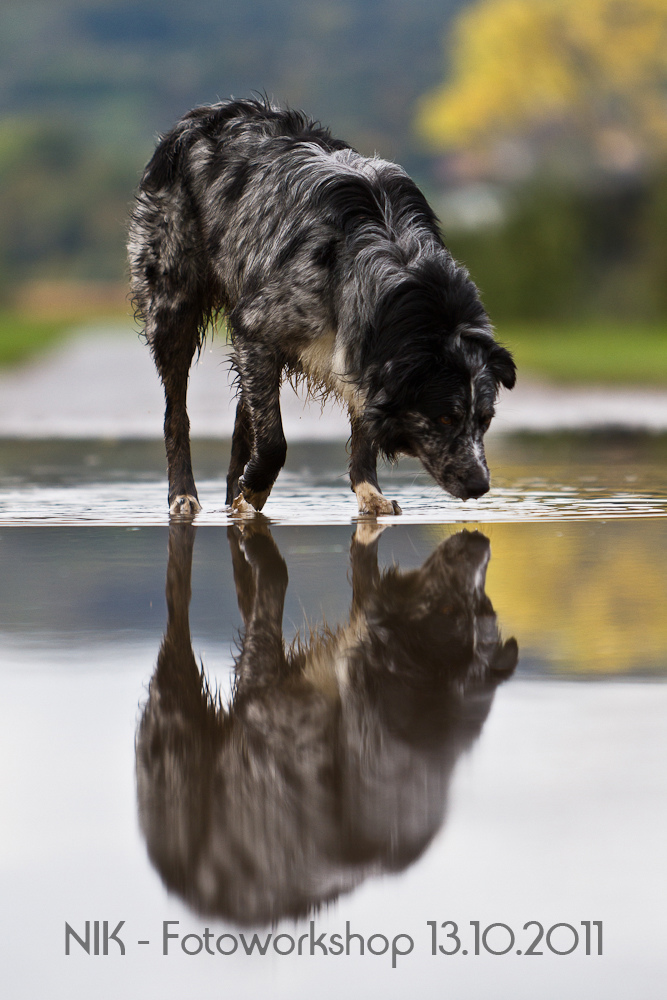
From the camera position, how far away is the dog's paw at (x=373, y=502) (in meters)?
7.24

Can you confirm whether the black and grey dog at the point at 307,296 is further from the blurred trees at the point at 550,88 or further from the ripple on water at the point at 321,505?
the blurred trees at the point at 550,88

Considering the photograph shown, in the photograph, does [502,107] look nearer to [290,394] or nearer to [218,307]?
→ [290,394]

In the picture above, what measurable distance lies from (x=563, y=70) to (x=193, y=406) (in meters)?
53.0

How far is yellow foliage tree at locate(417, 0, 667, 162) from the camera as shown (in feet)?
206

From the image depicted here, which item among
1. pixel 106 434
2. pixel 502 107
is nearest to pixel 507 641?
pixel 106 434

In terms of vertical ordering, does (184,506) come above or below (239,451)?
below

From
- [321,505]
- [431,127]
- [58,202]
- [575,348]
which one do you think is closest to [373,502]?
[321,505]

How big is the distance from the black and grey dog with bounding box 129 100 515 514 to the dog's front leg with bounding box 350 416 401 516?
0.01 meters

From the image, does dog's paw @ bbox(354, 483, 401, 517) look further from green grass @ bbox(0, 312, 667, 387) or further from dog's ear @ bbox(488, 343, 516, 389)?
green grass @ bbox(0, 312, 667, 387)

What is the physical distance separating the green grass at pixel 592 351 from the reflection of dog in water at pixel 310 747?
8.16m

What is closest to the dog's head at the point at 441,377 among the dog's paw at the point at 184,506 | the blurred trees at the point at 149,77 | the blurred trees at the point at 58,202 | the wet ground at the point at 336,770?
the wet ground at the point at 336,770

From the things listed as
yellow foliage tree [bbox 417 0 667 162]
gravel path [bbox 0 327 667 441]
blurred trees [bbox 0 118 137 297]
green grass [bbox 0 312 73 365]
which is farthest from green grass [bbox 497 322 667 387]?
blurred trees [bbox 0 118 137 297]

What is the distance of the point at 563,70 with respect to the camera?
6450 centimetres

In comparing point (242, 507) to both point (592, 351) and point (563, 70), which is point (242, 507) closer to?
point (592, 351)
